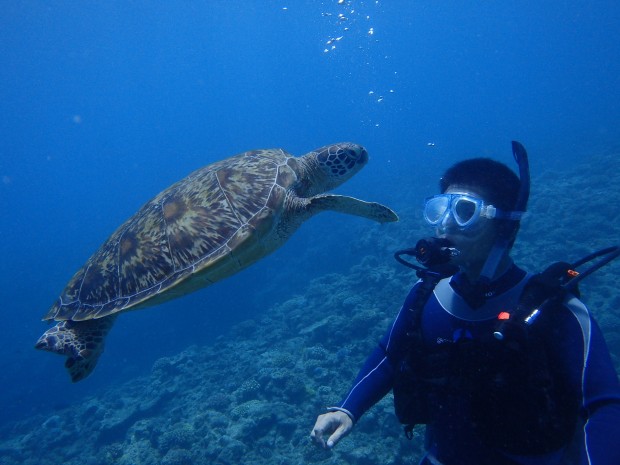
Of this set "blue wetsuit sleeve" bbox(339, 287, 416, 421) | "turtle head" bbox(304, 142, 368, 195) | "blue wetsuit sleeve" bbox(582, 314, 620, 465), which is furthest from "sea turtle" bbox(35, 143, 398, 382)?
"blue wetsuit sleeve" bbox(582, 314, 620, 465)

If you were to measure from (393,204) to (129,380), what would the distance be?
746 inches

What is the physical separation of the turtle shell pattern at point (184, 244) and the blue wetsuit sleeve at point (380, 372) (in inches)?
75.1

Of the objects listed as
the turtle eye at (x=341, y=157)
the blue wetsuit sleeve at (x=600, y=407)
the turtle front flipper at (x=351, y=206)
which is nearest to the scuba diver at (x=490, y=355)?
the blue wetsuit sleeve at (x=600, y=407)

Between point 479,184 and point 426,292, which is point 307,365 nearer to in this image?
point 426,292

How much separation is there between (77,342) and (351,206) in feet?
12.5

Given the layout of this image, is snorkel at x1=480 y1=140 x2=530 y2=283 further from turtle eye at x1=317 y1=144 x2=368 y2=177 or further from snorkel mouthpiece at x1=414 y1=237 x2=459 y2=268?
turtle eye at x1=317 y1=144 x2=368 y2=177

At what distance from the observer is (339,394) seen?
7.91 metres

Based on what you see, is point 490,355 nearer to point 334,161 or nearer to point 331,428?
point 331,428

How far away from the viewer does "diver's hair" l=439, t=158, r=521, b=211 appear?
2.28 meters

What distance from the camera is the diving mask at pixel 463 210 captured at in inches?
86.0

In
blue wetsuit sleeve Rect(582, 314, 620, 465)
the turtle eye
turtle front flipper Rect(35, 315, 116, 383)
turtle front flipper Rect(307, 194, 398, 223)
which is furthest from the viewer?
the turtle eye

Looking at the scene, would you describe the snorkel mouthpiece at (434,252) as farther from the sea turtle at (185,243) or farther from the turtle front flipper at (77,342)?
the turtle front flipper at (77,342)

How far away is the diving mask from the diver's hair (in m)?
0.10

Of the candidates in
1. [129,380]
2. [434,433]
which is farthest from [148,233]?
[129,380]
